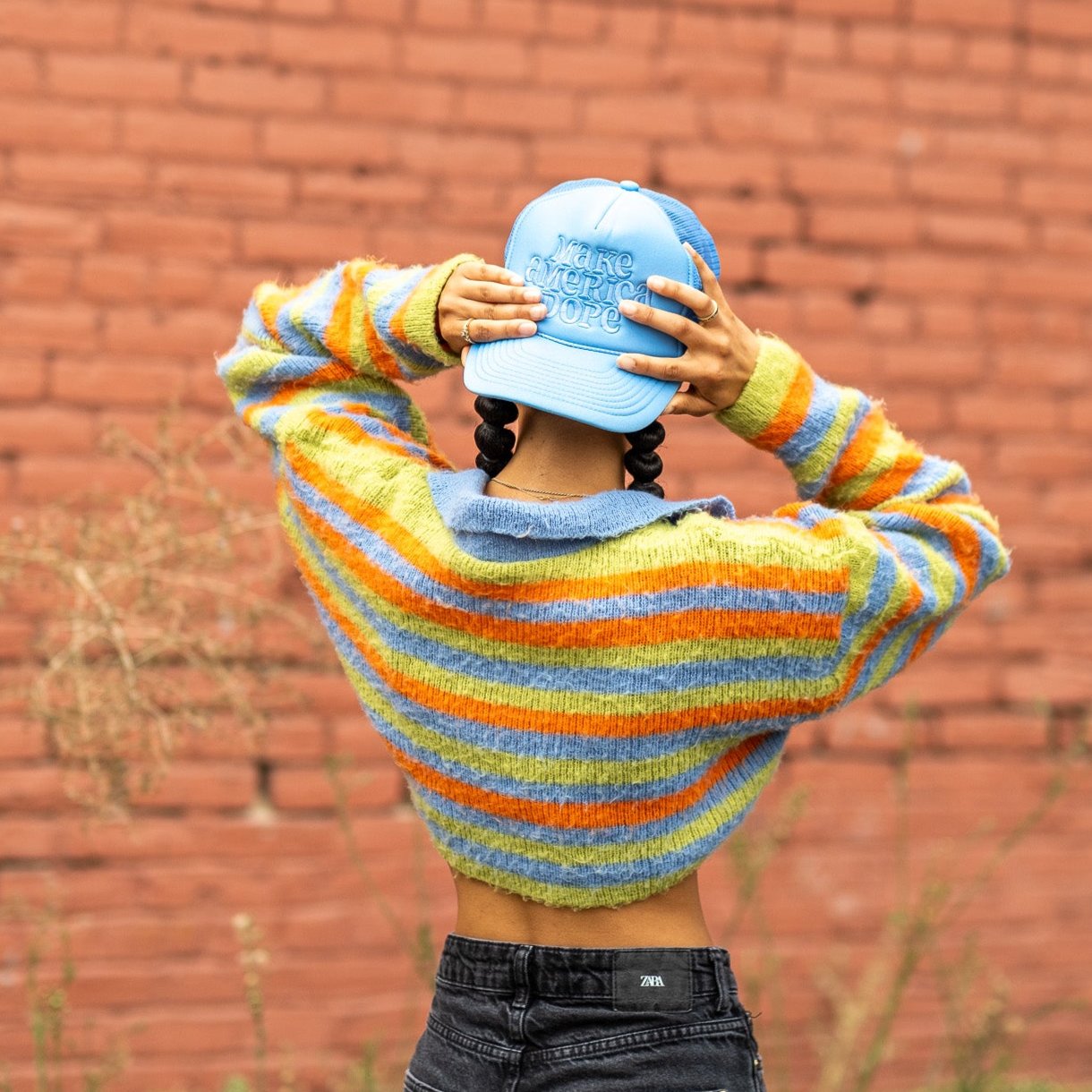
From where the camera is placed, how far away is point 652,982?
5.24ft

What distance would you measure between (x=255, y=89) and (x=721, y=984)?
218cm

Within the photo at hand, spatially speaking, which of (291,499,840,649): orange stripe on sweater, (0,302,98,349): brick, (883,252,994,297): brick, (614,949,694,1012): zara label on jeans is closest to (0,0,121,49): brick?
(0,302,98,349): brick

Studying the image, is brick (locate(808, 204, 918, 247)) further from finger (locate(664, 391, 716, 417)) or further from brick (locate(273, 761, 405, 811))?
finger (locate(664, 391, 716, 417))

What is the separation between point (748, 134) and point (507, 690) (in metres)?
2.11

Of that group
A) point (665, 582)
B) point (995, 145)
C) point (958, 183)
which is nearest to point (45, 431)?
point (665, 582)

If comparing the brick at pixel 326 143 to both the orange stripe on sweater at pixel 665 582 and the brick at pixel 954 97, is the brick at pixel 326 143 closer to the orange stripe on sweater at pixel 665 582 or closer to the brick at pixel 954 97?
the brick at pixel 954 97

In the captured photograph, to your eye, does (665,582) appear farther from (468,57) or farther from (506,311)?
(468,57)

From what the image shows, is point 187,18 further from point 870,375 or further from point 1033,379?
point 1033,379

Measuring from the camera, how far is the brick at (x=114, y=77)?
2914mm

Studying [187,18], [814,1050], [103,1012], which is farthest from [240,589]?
[814,1050]

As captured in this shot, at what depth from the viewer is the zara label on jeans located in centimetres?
159

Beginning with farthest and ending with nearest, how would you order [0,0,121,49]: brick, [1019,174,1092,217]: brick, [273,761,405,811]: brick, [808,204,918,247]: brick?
[1019,174,1092,217]: brick < [808,204,918,247]: brick < [273,761,405,811]: brick < [0,0,121,49]: brick

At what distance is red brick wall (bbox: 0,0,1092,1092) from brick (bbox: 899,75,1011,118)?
0.4 inches

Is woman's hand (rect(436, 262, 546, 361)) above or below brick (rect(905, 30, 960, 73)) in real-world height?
below
